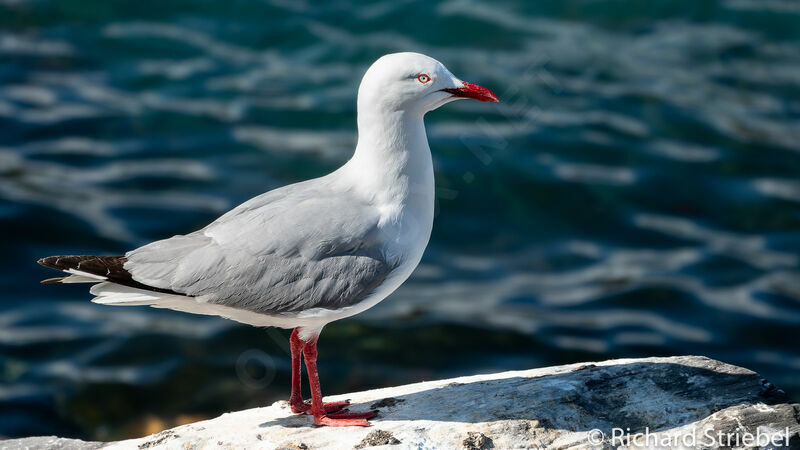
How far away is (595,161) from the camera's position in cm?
1347

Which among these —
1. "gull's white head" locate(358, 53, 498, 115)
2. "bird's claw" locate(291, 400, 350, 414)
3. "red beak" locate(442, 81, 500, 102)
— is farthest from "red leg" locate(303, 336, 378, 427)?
"red beak" locate(442, 81, 500, 102)

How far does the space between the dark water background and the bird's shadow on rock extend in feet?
14.3

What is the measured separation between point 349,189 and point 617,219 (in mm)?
7672

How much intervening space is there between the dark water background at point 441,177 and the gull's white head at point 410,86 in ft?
17.3

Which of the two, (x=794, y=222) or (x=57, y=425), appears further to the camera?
(x=794, y=222)

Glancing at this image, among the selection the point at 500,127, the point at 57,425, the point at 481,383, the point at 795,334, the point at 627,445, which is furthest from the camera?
the point at 500,127

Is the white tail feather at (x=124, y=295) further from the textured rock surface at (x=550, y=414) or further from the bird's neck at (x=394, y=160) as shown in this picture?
the bird's neck at (x=394, y=160)

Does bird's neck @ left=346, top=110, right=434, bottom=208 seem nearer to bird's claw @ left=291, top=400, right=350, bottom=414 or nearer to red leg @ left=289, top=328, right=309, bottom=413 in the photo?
red leg @ left=289, top=328, right=309, bottom=413

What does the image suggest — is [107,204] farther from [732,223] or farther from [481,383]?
[732,223]

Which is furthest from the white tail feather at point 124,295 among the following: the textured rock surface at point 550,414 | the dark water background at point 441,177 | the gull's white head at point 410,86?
the dark water background at point 441,177

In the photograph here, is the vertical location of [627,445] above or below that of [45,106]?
below

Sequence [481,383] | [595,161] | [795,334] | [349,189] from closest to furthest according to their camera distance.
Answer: [349,189]
[481,383]
[795,334]
[595,161]

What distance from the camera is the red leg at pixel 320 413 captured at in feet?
17.9

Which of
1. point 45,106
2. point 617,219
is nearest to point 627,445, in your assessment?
point 617,219
